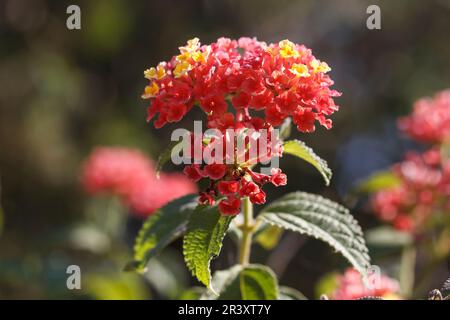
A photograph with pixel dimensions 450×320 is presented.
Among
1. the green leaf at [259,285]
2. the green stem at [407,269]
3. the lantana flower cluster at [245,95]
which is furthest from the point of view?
the green stem at [407,269]

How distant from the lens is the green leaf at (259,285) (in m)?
1.84

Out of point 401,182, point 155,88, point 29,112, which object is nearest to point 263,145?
point 155,88

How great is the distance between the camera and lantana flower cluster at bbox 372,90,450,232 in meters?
2.66

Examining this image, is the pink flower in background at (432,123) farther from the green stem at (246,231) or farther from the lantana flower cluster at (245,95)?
the lantana flower cluster at (245,95)

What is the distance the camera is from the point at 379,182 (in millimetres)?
2672

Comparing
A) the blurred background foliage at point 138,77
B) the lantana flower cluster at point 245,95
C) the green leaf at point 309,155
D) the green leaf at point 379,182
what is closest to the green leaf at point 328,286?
the green leaf at point 379,182

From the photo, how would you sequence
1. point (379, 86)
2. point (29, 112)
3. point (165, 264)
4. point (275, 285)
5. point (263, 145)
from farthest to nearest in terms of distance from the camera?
point (379, 86) → point (29, 112) → point (165, 264) → point (275, 285) → point (263, 145)

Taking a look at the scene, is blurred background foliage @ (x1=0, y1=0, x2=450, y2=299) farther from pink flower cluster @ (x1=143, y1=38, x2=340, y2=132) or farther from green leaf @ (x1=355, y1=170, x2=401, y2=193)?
pink flower cluster @ (x1=143, y1=38, x2=340, y2=132)

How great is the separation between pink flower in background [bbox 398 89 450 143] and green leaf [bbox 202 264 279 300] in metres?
1.17

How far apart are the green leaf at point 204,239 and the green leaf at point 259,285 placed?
22 cm

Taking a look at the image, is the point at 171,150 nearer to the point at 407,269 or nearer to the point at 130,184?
the point at 407,269

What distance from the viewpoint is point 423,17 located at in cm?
649

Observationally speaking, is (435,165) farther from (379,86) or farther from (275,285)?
A: (379,86)

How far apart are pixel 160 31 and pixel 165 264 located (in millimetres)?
3048
